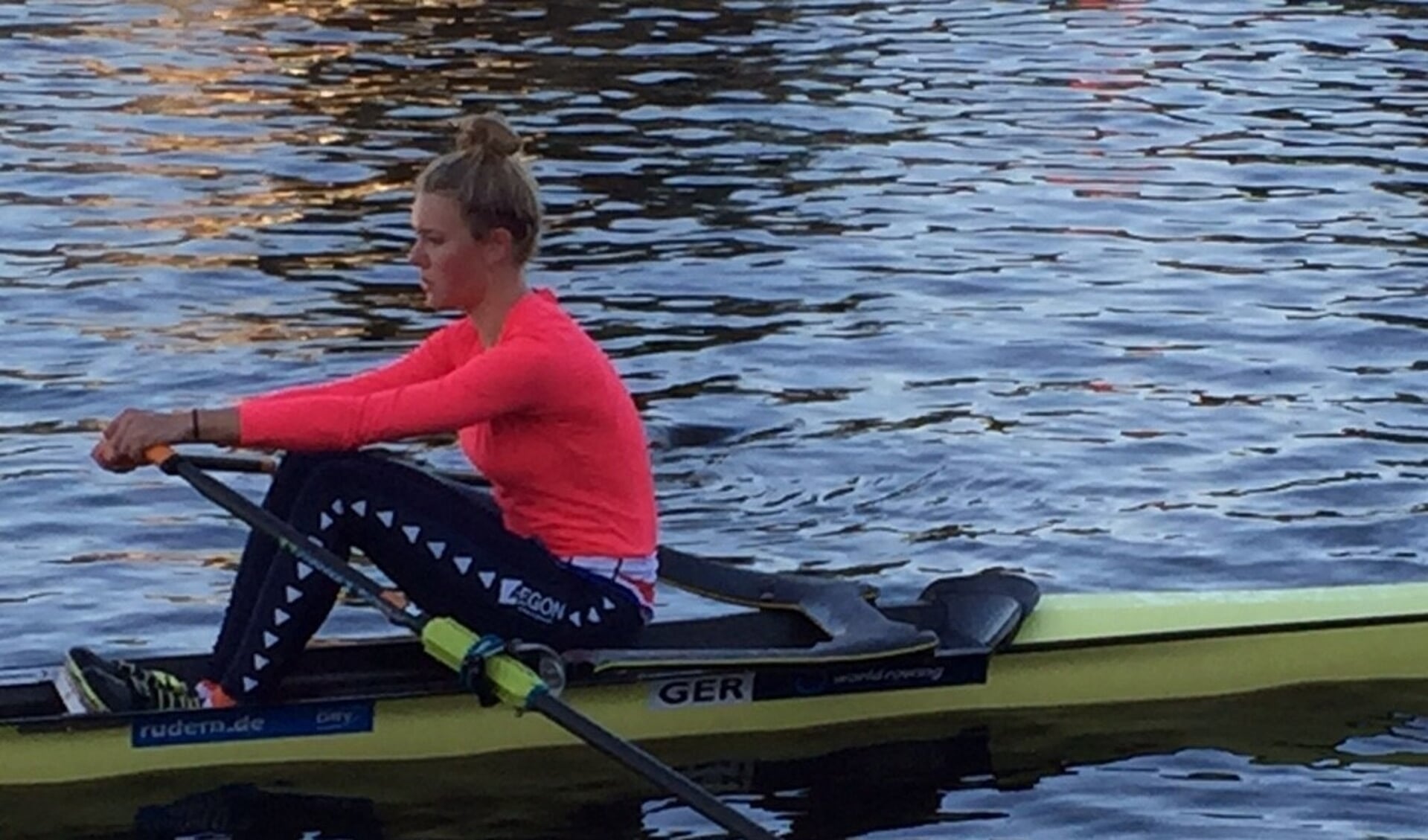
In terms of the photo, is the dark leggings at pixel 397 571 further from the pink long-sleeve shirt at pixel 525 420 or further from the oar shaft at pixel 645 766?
the oar shaft at pixel 645 766

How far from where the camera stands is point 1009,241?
16297 millimetres

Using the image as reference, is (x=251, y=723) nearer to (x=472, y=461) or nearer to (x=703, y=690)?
(x=472, y=461)

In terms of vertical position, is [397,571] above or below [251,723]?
above

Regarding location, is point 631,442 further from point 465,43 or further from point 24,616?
point 465,43

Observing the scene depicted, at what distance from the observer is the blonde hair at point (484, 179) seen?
25.2ft

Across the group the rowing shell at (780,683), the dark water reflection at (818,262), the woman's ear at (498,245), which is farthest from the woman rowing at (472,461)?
the dark water reflection at (818,262)

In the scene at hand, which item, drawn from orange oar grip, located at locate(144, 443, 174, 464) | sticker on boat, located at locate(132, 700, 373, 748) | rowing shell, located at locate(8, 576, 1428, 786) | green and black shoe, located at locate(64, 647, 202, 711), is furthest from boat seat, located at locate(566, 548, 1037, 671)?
orange oar grip, located at locate(144, 443, 174, 464)

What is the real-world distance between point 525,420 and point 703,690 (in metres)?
1.00

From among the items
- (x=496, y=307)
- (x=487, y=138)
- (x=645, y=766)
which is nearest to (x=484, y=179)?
(x=487, y=138)

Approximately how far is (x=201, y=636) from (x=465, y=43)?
45.0 ft

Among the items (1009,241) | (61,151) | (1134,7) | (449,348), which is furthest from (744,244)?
(1134,7)

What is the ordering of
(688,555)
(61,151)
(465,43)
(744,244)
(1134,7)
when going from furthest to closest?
1. (1134,7)
2. (465,43)
3. (61,151)
4. (744,244)
5. (688,555)

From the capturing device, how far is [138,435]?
25.0 ft

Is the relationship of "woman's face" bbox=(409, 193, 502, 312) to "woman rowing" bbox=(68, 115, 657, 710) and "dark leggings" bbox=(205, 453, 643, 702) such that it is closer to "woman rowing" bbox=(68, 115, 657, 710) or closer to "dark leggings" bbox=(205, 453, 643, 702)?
"woman rowing" bbox=(68, 115, 657, 710)
